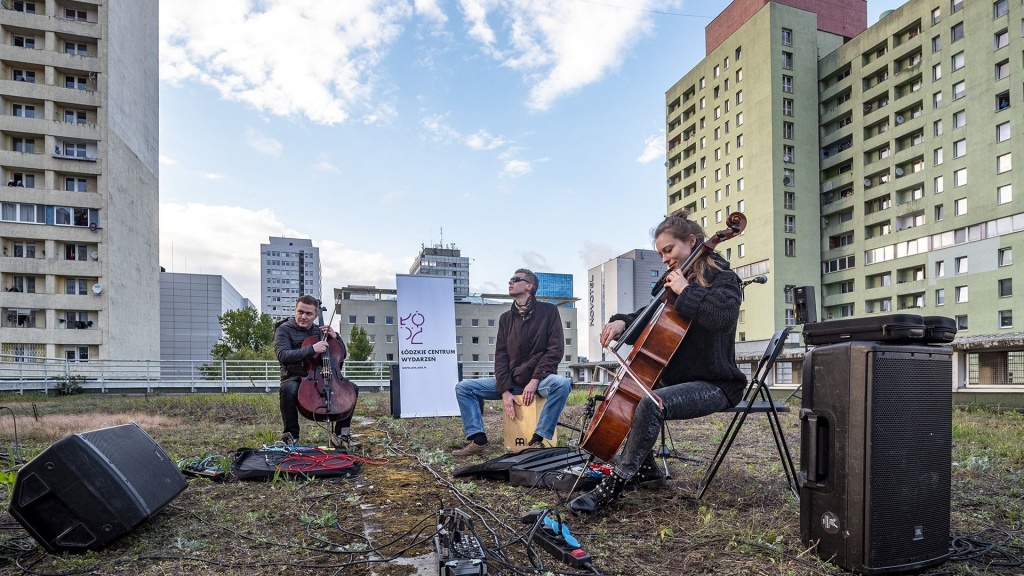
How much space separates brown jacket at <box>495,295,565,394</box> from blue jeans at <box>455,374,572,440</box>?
0.08 meters

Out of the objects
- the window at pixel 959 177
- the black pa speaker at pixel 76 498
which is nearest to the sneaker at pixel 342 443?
the black pa speaker at pixel 76 498

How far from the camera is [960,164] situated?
1357 inches

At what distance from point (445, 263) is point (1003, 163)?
89788 millimetres

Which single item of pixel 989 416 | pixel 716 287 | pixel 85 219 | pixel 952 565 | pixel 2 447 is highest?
pixel 85 219

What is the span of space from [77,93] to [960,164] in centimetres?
5007

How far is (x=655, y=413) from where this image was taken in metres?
2.96

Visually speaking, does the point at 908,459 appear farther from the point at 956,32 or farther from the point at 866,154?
the point at 866,154

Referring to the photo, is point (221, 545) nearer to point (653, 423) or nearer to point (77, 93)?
point (653, 423)

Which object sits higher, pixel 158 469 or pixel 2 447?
pixel 158 469

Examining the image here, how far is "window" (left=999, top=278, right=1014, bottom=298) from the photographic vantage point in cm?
3091

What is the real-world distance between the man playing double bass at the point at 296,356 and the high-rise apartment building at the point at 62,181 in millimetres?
32217

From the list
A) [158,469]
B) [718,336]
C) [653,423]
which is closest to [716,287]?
[718,336]

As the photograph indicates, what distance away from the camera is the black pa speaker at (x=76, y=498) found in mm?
2436

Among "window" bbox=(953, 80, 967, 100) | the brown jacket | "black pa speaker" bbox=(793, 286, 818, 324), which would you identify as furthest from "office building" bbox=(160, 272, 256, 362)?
"black pa speaker" bbox=(793, 286, 818, 324)
